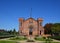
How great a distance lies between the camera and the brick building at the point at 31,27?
68.1 meters

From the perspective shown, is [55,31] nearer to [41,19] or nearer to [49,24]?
[41,19]

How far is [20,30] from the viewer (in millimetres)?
67938

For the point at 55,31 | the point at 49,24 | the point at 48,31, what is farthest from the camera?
the point at 49,24

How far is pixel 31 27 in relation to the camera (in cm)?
6919

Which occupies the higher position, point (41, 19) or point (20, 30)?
point (41, 19)

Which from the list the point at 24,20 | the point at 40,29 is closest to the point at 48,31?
the point at 40,29

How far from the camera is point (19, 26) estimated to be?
226ft

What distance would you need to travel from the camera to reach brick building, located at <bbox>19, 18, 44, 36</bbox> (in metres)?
68.1

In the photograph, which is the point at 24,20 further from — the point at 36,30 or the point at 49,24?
the point at 49,24

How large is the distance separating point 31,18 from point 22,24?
4448mm

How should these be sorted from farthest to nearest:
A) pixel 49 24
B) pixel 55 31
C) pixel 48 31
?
pixel 49 24 → pixel 48 31 → pixel 55 31

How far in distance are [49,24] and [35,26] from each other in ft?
52.8

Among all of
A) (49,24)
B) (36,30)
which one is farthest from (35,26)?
(49,24)

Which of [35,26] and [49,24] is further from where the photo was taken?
[49,24]
